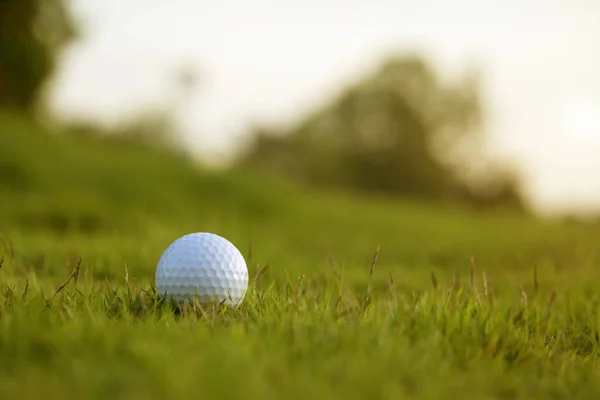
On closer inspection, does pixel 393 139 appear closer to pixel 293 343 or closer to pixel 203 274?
pixel 203 274

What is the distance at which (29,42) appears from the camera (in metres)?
18.5

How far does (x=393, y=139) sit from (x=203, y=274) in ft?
109

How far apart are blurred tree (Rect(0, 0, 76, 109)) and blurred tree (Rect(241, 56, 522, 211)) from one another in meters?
16.6

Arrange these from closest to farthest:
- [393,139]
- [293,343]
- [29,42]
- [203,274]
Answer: [293,343]
[203,274]
[29,42]
[393,139]

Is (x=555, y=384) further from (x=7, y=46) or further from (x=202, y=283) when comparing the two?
(x=7, y=46)

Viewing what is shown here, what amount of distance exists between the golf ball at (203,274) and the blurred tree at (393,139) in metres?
32.1

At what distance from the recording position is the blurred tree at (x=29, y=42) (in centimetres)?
1834

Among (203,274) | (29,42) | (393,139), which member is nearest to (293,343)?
(203,274)

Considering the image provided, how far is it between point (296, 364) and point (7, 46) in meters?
19.3

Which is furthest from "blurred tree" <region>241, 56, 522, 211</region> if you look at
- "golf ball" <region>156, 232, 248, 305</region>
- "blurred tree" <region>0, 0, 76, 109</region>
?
"golf ball" <region>156, 232, 248, 305</region>

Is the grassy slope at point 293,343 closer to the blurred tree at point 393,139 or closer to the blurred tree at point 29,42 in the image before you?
the blurred tree at point 29,42

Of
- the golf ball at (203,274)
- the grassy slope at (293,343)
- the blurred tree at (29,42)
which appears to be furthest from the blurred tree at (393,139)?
the golf ball at (203,274)

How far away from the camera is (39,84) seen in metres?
19.6

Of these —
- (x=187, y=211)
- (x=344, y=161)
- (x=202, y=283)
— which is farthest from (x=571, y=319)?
(x=344, y=161)
